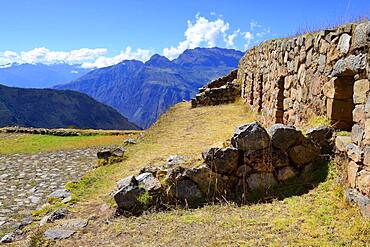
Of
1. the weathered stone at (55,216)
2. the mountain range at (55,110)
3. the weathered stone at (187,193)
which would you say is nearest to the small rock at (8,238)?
the weathered stone at (55,216)

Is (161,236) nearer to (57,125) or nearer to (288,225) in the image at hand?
(288,225)

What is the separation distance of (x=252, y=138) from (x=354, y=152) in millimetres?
1807

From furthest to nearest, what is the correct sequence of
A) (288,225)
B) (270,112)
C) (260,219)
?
(270,112) < (260,219) < (288,225)

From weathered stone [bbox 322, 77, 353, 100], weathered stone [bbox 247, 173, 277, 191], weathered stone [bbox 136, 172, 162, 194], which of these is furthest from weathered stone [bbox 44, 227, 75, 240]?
weathered stone [bbox 322, 77, 353, 100]

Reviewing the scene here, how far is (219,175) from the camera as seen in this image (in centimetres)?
698

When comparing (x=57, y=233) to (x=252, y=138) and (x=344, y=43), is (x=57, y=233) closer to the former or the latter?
(x=252, y=138)

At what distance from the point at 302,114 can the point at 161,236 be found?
4893 millimetres

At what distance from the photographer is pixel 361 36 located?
19.1 ft

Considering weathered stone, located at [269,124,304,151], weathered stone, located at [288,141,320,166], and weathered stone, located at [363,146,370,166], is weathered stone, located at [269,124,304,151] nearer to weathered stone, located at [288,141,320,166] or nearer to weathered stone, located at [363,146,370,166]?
weathered stone, located at [288,141,320,166]

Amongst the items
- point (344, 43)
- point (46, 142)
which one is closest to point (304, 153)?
point (344, 43)

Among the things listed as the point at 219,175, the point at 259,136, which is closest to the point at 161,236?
the point at 219,175

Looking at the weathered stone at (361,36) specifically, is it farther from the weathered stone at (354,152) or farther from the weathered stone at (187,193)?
the weathered stone at (187,193)

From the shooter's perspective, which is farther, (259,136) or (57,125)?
(57,125)

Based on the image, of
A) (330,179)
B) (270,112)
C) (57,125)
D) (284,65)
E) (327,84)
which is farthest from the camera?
(57,125)
